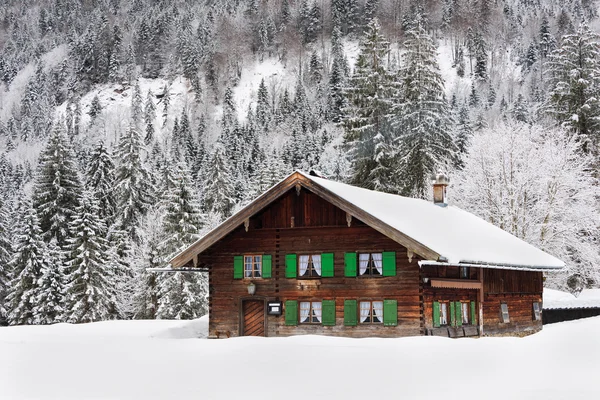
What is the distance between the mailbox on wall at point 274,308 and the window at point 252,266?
143cm

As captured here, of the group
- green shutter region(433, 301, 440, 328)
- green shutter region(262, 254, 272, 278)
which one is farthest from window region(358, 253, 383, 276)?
green shutter region(262, 254, 272, 278)

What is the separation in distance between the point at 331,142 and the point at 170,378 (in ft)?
409

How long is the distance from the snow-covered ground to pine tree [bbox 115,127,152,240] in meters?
45.5

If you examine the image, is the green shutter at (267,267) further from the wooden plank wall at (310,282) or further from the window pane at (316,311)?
the window pane at (316,311)

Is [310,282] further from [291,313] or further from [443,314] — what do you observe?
[443,314]

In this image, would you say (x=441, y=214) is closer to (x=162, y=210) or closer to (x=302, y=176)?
(x=302, y=176)

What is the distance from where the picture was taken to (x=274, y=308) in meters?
30.5

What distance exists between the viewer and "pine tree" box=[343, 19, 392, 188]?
172 feet

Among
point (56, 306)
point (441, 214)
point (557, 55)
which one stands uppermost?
point (557, 55)

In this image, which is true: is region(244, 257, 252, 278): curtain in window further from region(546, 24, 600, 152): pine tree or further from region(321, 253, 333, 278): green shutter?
region(546, 24, 600, 152): pine tree

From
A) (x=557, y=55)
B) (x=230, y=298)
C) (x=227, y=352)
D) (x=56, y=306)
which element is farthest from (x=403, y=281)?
(x=557, y=55)

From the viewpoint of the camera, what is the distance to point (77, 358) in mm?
20922

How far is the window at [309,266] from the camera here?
3011 cm

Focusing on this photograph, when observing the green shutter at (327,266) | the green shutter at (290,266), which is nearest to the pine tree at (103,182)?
the green shutter at (290,266)
